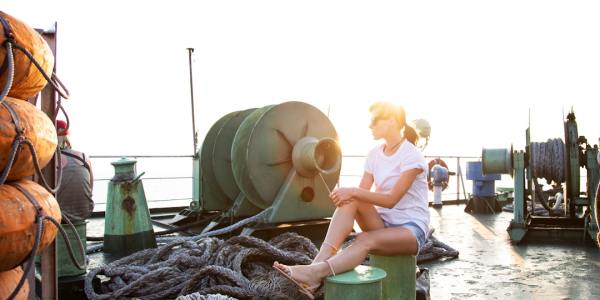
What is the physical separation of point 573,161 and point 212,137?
5.91 m

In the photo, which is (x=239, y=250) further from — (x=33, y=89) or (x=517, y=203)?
(x=517, y=203)

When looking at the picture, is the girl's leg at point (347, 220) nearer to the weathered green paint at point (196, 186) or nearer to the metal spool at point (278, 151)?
the metal spool at point (278, 151)

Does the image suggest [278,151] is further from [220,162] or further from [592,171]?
[592,171]

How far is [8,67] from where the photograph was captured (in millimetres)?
1812

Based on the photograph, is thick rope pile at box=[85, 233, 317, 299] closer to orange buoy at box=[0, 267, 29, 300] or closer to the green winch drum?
orange buoy at box=[0, 267, 29, 300]

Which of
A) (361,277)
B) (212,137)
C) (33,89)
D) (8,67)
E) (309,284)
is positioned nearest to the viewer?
(8,67)

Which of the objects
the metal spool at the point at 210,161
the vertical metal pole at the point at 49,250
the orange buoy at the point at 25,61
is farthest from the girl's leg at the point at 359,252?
the metal spool at the point at 210,161

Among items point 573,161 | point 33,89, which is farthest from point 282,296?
point 573,161

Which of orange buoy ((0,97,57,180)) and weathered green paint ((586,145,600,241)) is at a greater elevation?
orange buoy ((0,97,57,180))

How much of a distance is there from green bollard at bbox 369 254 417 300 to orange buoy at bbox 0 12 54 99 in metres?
2.10

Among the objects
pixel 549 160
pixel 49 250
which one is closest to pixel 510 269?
pixel 549 160

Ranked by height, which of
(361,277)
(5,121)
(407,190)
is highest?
(5,121)

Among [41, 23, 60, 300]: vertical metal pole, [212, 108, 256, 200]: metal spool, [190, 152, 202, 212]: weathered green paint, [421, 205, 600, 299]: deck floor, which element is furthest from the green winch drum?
[41, 23, 60, 300]: vertical metal pole

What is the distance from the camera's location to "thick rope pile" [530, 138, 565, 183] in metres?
6.84
